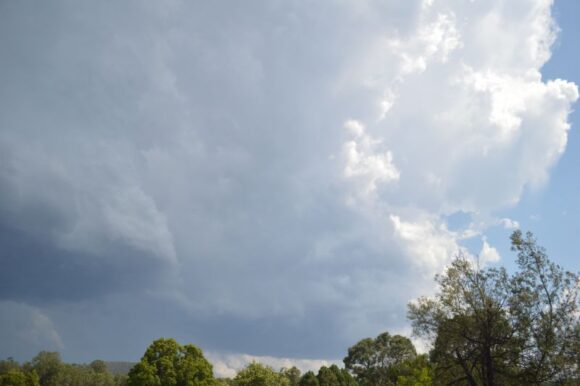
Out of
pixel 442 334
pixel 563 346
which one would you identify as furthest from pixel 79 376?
pixel 563 346

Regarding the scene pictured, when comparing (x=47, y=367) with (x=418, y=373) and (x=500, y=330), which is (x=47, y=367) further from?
(x=500, y=330)

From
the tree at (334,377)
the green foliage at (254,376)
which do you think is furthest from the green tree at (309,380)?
the green foliage at (254,376)

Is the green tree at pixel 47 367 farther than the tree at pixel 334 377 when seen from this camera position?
Yes

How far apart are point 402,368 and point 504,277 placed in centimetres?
6447

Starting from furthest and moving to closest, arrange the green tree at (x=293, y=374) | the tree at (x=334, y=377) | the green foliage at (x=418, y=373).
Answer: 1. the green tree at (x=293, y=374)
2. the tree at (x=334, y=377)
3. the green foliage at (x=418, y=373)

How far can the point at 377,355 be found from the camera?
111 m

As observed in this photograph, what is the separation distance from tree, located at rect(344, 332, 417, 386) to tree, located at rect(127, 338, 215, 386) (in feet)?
175

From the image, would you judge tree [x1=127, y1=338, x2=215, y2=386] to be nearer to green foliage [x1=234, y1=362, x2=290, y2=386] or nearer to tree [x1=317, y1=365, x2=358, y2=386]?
green foliage [x1=234, y1=362, x2=290, y2=386]

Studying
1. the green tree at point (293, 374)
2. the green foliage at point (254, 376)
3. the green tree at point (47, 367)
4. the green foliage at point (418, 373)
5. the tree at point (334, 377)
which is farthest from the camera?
the green tree at point (47, 367)

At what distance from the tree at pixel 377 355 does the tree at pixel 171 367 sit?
53.5 m

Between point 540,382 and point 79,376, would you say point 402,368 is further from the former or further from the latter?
point 79,376

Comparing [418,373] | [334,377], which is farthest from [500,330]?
[334,377]

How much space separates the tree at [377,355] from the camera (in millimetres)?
107125

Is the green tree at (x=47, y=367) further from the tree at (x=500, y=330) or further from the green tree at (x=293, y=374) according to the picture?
the tree at (x=500, y=330)
